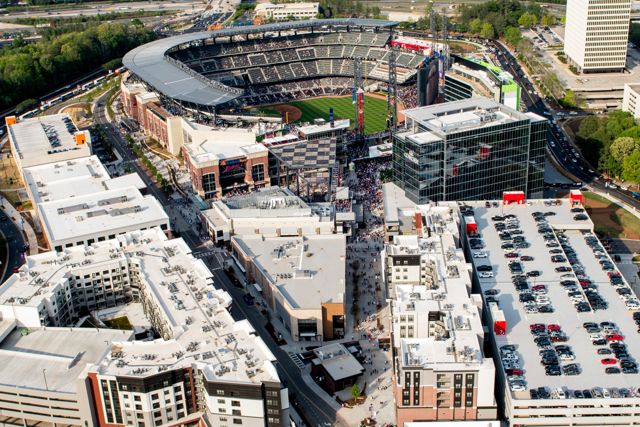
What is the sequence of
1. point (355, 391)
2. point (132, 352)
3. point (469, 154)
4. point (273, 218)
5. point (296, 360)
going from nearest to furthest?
1. point (132, 352)
2. point (355, 391)
3. point (296, 360)
4. point (273, 218)
5. point (469, 154)

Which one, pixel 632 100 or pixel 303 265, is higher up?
pixel 632 100

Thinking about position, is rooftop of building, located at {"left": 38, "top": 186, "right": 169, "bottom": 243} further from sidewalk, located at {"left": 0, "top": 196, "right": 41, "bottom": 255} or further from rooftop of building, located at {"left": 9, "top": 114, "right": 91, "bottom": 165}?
rooftop of building, located at {"left": 9, "top": 114, "right": 91, "bottom": 165}

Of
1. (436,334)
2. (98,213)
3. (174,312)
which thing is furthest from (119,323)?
(436,334)

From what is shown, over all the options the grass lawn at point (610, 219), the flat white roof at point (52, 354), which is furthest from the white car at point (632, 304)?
the flat white roof at point (52, 354)

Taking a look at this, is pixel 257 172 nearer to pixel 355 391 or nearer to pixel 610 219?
pixel 610 219

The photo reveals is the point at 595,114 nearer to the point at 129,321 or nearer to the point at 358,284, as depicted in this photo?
the point at 358,284

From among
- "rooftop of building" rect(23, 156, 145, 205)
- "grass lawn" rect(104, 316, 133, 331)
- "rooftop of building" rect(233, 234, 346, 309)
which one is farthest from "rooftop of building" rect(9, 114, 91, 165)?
"grass lawn" rect(104, 316, 133, 331)

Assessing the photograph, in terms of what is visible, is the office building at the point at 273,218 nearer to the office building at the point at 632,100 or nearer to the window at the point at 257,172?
the window at the point at 257,172
